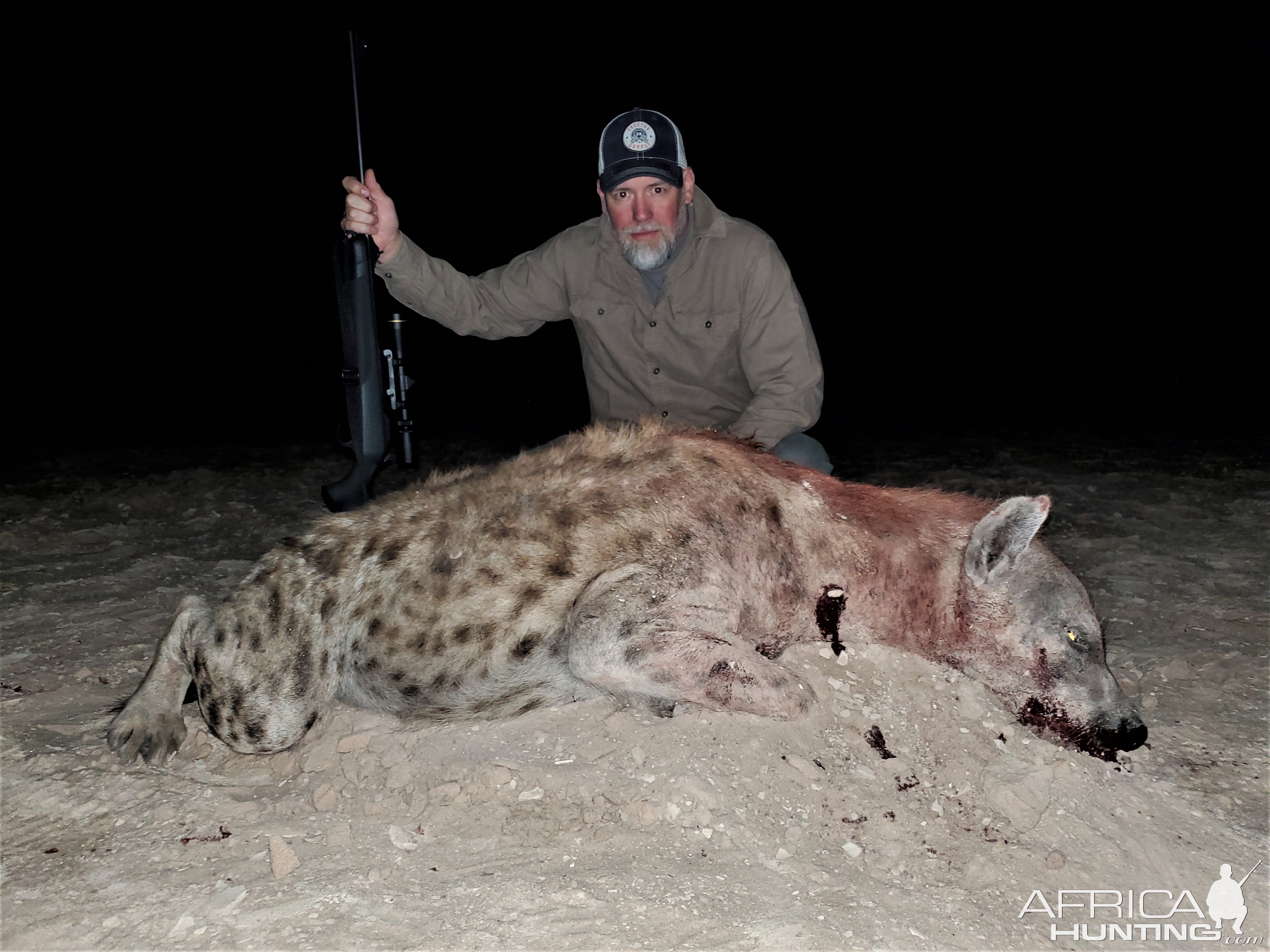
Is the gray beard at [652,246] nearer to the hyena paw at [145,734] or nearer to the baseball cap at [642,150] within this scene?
the baseball cap at [642,150]

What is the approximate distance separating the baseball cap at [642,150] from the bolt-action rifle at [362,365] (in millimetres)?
1074

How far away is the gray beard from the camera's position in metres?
3.63

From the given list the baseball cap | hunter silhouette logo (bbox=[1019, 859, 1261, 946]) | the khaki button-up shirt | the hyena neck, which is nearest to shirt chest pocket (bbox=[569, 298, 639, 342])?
the khaki button-up shirt

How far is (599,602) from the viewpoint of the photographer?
→ 230 centimetres

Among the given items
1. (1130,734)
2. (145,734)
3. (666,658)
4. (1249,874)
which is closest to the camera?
(1249,874)

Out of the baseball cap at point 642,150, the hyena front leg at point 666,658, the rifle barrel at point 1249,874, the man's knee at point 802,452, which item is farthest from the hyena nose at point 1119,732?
the baseball cap at point 642,150

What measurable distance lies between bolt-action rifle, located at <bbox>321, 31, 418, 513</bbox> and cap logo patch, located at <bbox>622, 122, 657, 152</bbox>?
116cm

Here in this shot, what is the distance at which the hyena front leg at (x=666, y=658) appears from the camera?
2.21 meters

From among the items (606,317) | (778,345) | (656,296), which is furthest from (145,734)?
(778,345)

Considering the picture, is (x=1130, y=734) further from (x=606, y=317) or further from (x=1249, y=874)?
(x=606, y=317)

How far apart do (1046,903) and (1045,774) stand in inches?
17.8

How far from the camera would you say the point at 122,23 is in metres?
14.3

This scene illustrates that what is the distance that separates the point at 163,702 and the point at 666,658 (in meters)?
1.52

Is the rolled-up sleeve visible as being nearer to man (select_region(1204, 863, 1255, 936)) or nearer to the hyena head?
the hyena head
